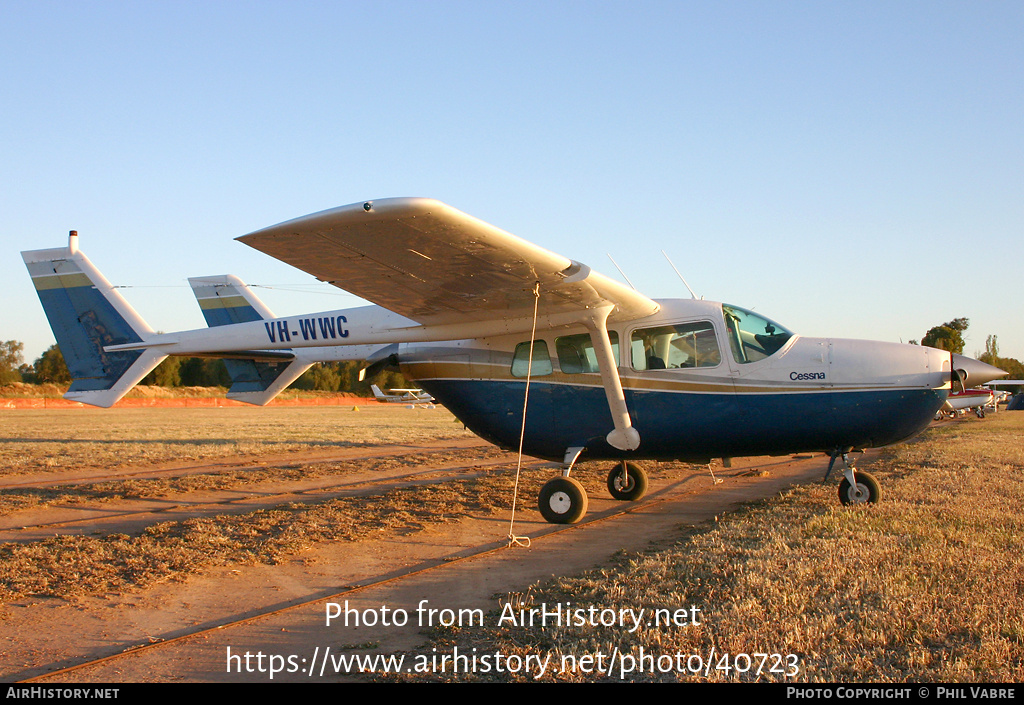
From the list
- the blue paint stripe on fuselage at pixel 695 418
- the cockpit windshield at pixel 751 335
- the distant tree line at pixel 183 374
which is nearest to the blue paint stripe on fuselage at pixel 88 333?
the blue paint stripe on fuselage at pixel 695 418

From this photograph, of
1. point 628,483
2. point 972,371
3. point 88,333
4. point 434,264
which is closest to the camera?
point 434,264

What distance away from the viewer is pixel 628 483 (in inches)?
408

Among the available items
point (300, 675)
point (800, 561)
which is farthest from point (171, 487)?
point (800, 561)

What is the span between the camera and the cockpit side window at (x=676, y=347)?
341 inches

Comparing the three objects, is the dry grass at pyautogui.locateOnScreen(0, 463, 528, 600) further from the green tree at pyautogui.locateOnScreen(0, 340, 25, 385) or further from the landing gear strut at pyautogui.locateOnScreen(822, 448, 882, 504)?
the green tree at pyautogui.locateOnScreen(0, 340, 25, 385)

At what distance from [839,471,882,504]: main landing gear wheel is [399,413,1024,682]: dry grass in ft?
2.36

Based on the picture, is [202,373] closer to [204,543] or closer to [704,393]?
[204,543]

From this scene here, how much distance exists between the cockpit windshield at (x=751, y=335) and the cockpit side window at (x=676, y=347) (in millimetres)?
230

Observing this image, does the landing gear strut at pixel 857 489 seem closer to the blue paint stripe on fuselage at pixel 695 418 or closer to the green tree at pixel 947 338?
the blue paint stripe on fuselage at pixel 695 418

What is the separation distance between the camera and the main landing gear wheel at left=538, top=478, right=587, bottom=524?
8312mm

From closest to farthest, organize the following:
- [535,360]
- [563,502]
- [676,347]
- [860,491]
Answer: [860,491] → [563,502] → [676,347] → [535,360]

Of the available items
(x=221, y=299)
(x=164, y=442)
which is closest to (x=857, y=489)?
(x=221, y=299)

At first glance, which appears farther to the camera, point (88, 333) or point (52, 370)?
point (52, 370)

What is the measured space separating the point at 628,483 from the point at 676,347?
8.32 feet
